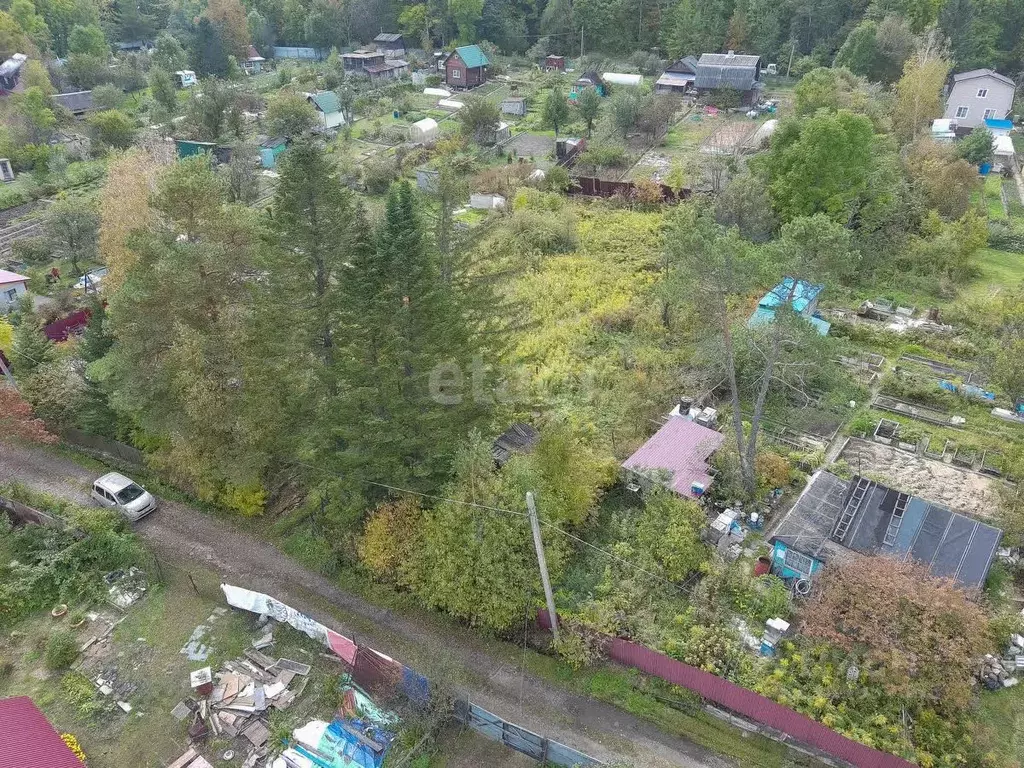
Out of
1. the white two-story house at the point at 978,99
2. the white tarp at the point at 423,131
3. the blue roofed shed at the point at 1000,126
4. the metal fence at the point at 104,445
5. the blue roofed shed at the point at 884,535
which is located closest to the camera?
the blue roofed shed at the point at 884,535

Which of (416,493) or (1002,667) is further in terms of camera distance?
(416,493)

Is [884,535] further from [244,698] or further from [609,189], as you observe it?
[609,189]

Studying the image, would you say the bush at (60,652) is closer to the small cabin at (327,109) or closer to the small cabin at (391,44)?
the small cabin at (327,109)

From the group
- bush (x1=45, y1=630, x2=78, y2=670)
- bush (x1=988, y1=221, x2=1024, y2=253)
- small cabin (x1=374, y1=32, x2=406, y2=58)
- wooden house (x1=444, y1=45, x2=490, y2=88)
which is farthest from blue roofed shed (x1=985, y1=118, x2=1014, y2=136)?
bush (x1=45, y1=630, x2=78, y2=670)

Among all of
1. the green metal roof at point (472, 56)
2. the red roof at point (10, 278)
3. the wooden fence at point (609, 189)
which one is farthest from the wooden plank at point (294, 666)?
the green metal roof at point (472, 56)

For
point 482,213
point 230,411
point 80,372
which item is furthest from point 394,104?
point 230,411

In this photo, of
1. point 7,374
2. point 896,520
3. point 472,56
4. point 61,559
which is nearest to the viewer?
point 896,520

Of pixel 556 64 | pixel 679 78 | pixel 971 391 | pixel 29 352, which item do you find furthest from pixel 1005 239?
pixel 556 64

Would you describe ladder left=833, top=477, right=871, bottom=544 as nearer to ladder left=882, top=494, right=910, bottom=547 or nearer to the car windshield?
ladder left=882, top=494, right=910, bottom=547
